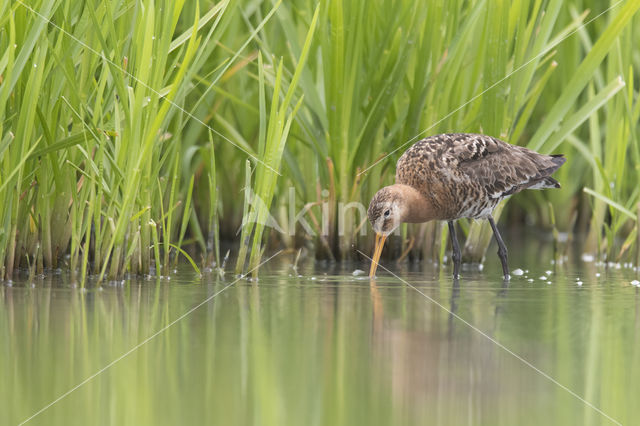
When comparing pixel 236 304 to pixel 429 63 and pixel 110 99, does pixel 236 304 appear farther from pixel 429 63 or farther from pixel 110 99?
pixel 429 63

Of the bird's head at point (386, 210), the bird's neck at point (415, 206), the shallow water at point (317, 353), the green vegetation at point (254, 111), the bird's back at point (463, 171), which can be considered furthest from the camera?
the bird's back at point (463, 171)

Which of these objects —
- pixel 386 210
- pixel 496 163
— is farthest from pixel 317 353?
pixel 496 163

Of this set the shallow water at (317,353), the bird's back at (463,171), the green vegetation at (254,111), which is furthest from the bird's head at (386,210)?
the green vegetation at (254,111)

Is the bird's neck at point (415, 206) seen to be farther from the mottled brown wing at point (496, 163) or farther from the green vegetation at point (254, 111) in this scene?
the green vegetation at point (254, 111)

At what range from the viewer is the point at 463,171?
6.96 metres

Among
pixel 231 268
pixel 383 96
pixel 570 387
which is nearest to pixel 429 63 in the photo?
pixel 383 96

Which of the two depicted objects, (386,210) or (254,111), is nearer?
(386,210)

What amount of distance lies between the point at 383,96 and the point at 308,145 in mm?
728

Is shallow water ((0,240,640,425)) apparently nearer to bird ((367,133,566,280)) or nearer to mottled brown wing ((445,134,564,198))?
bird ((367,133,566,280))

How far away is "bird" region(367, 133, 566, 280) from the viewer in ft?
22.3

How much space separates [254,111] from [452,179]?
1639 mm

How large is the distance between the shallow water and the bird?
71 cm

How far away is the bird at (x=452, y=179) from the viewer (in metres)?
6.79

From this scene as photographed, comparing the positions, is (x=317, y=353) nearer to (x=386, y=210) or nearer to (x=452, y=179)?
(x=386, y=210)
